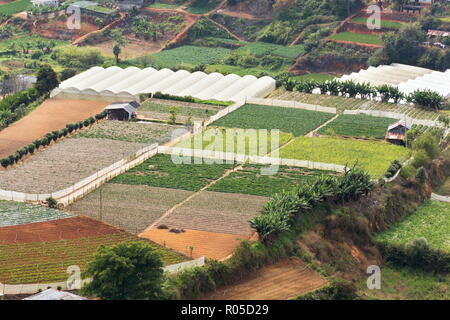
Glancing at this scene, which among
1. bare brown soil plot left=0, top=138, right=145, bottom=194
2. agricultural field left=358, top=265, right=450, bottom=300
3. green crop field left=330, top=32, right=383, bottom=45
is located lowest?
agricultural field left=358, top=265, right=450, bottom=300

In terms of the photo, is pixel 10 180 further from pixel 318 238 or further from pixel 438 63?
pixel 438 63

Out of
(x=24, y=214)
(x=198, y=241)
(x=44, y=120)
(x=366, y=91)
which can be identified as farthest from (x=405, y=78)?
(x=24, y=214)

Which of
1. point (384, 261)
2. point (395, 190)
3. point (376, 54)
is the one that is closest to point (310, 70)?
point (376, 54)

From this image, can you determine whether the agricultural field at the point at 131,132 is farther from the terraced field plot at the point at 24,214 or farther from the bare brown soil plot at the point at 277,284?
the bare brown soil plot at the point at 277,284

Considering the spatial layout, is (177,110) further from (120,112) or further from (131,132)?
(131,132)

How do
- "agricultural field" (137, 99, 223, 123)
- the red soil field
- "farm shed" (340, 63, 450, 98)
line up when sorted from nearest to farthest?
the red soil field, "agricultural field" (137, 99, 223, 123), "farm shed" (340, 63, 450, 98)

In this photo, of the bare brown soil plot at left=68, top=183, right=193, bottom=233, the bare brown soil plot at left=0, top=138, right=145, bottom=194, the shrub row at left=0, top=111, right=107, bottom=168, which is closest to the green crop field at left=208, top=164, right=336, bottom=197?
the bare brown soil plot at left=68, top=183, right=193, bottom=233

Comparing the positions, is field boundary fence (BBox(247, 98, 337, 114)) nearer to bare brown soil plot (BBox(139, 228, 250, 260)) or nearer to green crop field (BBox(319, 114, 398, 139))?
green crop field (BBox(319, 114, 398, 139))
